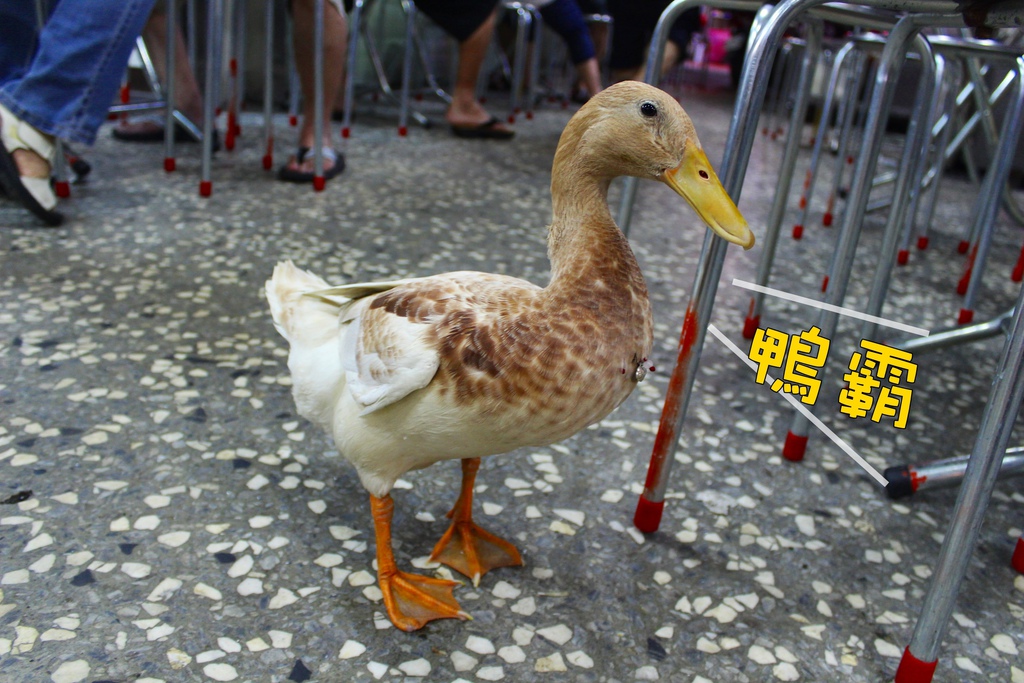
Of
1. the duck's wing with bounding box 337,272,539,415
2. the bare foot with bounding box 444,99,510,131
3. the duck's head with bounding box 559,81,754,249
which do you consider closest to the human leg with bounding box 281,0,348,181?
the bare foot with bounding box 444,99,510,131

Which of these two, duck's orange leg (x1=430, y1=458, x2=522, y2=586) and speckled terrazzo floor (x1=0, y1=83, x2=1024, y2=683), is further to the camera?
duck's orange leg (x1=430, y1=458, x2=522, y2=586)

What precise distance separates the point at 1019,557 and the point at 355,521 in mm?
991

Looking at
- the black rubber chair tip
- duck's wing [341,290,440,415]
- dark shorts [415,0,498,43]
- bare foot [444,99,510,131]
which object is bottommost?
the black rubber chair tip

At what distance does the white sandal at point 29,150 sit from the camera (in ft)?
6.31

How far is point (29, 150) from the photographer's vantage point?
195cm

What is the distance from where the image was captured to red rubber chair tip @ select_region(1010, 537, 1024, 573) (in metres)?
1.16

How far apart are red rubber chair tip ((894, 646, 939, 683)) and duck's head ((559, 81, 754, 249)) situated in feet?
1.70

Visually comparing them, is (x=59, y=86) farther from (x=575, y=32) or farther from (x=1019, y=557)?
(x=575, y=32)

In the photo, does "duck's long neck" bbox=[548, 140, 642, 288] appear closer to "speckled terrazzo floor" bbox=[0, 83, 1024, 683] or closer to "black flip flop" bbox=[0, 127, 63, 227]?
"speckled terrazzo floor" bbox=[0, 83, 1024, 683]

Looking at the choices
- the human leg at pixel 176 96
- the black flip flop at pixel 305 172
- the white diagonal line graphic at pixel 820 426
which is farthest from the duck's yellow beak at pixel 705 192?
the human leg at pixel 176 96

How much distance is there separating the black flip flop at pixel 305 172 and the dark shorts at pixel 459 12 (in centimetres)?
101

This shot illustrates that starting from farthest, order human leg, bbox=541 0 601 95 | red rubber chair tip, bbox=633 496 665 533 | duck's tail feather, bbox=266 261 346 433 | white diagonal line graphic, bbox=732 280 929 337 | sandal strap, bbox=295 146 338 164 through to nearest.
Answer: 1. human leg, bbox=541 0 601 95
2. sandal strap, bbox=295 146 338 164
3. red rubber chair tip, bbox=633 496 665 533
4. duck's tail feather, bbox=266 261 346 433
5. white diagonal line graphic, bbox=732 280 929 337

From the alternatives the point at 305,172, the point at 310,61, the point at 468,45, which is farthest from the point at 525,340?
the point at 468,45

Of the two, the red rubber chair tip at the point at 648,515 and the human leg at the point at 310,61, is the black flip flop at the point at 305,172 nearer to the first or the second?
the human leg at the point at 310,61
